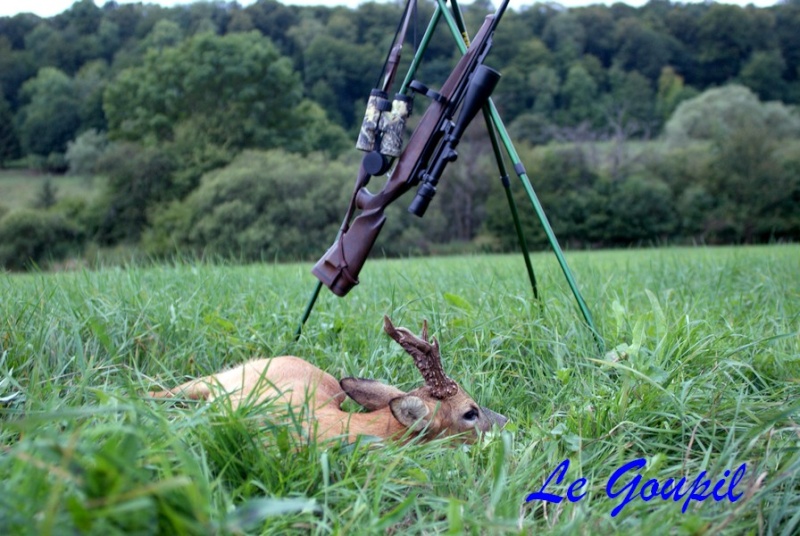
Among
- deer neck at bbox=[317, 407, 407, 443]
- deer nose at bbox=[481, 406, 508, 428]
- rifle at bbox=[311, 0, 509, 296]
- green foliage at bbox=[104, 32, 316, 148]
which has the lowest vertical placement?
deer nose at bbox=[481, 406, 508, 428]

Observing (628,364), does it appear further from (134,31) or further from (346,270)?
(134,31)

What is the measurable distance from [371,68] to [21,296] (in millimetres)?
22563

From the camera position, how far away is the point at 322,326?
3809 millimetres

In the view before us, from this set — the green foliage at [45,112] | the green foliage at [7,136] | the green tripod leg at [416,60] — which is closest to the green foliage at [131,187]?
the green foliage at [45,112]

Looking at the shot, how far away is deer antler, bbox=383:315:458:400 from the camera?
259 cm

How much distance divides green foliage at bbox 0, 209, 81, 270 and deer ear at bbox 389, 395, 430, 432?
2094 centimetres

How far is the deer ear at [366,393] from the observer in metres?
2.74

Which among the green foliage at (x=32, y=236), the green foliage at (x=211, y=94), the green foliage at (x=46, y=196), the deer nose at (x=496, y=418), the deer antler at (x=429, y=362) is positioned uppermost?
the green foliage at (x=211, y=94)

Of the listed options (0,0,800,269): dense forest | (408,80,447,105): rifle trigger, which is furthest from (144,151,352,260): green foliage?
(408,80,447,105): rifle trigger

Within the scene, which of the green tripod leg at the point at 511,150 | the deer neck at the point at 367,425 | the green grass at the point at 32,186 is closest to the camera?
the deer neck at the point at 367,425

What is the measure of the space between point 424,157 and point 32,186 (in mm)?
25935

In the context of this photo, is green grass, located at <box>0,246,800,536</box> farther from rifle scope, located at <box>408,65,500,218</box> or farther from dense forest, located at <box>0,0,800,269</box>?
dense forest, located at <box>0,0,800,269</box>

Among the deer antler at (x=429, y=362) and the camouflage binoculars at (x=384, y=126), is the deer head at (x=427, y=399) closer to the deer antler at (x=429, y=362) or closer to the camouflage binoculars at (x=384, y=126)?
the deer antler at (x=429, y=362)

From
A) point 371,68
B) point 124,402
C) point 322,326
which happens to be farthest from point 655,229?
point 124,402
